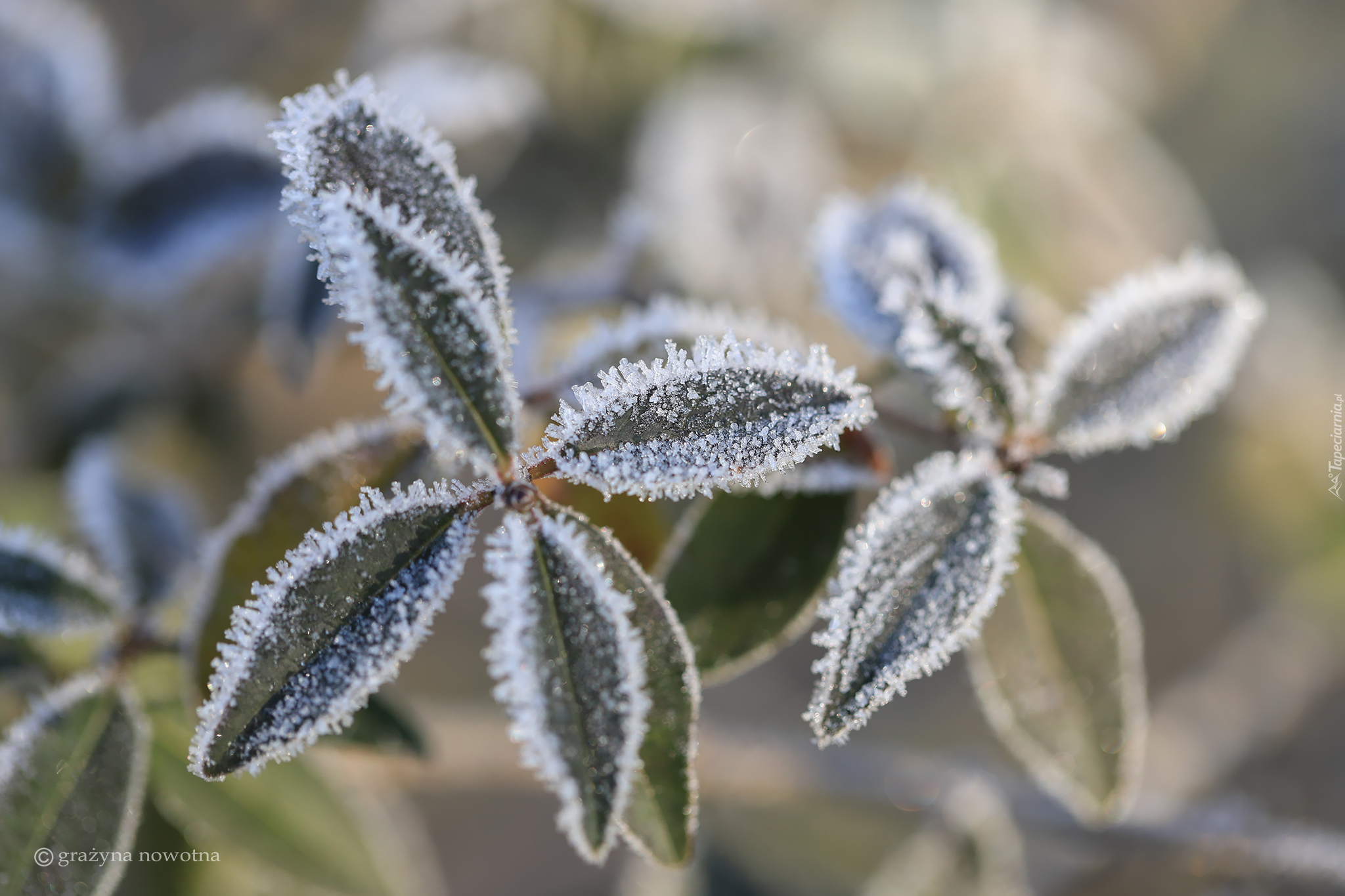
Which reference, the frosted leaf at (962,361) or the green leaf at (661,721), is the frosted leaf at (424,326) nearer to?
the green leaf at (661,721)

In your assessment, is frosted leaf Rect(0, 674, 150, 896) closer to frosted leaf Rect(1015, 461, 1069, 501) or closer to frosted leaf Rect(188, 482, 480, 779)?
frosted leaf Rect(188, 482, 480, 779)

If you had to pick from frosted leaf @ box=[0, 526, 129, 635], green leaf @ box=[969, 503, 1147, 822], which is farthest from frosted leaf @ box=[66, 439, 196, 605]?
green leaf @ box=[969, 503, 1147, 822]

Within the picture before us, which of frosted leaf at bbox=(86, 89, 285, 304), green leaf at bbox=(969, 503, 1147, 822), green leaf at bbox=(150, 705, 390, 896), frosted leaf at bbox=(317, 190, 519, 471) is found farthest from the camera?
frosted leaf at bbox=(86, 89, 285, 304)

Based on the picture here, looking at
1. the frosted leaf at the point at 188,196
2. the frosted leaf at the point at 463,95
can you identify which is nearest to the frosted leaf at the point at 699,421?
the frosted leaf at the point at 463,95

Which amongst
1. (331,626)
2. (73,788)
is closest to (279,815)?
(73,788)

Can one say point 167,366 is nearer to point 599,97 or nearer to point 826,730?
point 599,97

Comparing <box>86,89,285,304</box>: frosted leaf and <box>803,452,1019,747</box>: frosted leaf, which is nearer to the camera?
<box>803,452,1019,747</box>: frosted leaf
